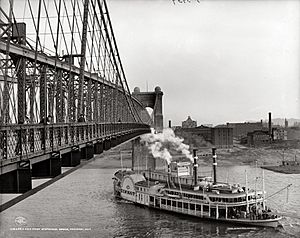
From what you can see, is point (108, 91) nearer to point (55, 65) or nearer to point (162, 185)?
point (162, 185)

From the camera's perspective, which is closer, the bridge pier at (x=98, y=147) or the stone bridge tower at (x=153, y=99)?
the bridge pier at (x=98, y=147)

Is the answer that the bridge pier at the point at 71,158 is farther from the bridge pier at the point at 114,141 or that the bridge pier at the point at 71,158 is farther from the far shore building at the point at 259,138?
the far shore building at the point at 259,138

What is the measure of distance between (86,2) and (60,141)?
651 cm

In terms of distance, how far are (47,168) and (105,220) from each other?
1352 cm

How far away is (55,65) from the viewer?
30.7ft

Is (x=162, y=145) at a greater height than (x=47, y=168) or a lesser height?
lesser

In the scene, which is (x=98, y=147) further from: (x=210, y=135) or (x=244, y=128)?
(x=244, y=128)

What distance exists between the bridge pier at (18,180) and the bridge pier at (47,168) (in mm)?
1357

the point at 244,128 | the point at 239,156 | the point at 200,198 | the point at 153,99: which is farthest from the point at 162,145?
the point at 244,128

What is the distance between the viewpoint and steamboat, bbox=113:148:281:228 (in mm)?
21797

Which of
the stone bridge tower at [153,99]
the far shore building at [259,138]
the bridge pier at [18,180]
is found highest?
the stone bridge tower at [153,99]

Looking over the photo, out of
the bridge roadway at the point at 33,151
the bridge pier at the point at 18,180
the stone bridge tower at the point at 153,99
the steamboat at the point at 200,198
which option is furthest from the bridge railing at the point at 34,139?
the stone bridge tower at the point at 153,99

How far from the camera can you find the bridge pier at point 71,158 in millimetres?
9383

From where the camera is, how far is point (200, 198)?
23.9 meters
